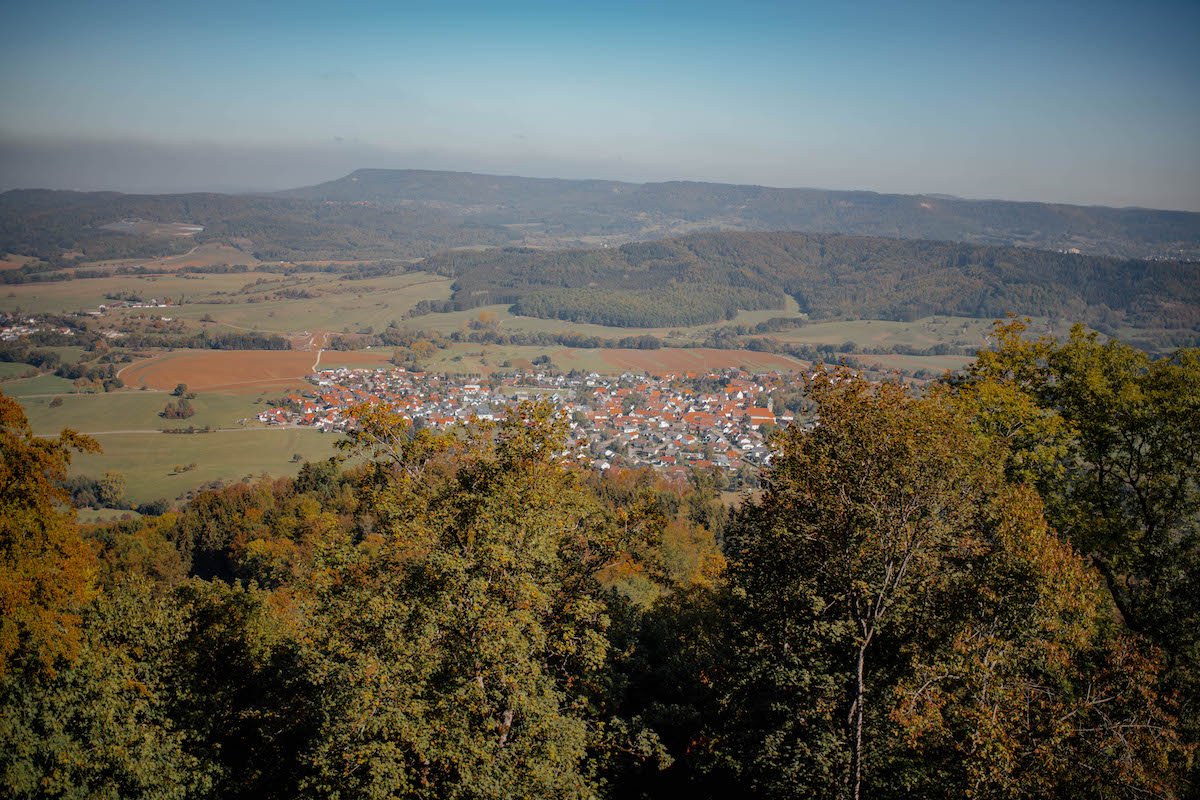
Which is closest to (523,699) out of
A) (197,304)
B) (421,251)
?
(197,304)

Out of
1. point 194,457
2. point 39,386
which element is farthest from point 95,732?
point 39,386

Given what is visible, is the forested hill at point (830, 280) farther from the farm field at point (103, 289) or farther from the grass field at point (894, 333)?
the farm field at point (103, 289)

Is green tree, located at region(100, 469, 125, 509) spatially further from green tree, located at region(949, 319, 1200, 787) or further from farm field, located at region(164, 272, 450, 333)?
farm field, located at region(164, 272, 450, 333)

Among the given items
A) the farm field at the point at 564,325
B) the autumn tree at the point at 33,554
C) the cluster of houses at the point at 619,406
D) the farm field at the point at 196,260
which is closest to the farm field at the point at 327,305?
the farm field at the point at 564,325

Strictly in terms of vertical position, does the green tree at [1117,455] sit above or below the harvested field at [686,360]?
above

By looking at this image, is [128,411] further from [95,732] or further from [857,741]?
[857,741]

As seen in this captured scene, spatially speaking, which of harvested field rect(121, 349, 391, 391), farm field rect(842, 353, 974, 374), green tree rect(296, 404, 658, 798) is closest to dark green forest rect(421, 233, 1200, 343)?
farm field rect(842, 353, 974, 374)
